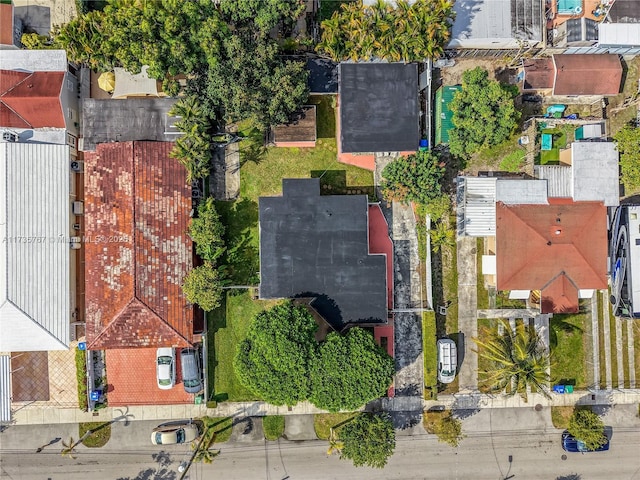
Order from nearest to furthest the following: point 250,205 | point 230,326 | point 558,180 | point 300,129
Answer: point 300,129, point 558,180, point 230,326, point 250,205

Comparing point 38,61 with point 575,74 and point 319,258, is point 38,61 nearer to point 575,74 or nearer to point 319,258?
point 319,258

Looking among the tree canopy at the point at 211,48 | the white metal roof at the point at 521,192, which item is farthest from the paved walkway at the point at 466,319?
the tree canopy at the point at 211,48

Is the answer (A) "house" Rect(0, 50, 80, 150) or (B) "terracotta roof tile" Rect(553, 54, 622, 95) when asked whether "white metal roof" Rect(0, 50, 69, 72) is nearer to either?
(A) "house" Rect(0, 50, 80, 150)

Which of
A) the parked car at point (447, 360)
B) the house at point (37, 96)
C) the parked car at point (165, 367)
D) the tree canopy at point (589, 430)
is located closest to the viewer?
the house at point (37, 96)

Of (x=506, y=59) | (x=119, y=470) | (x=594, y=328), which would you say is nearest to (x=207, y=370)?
(x=119, y=470)

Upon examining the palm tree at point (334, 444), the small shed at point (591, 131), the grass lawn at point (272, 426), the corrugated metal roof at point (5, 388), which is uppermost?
the small shed at point (591, 131)

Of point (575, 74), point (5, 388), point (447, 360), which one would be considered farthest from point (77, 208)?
point (575, 74)

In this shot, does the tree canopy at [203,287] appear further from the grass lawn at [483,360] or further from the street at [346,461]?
the grass lawn at [483,360]
